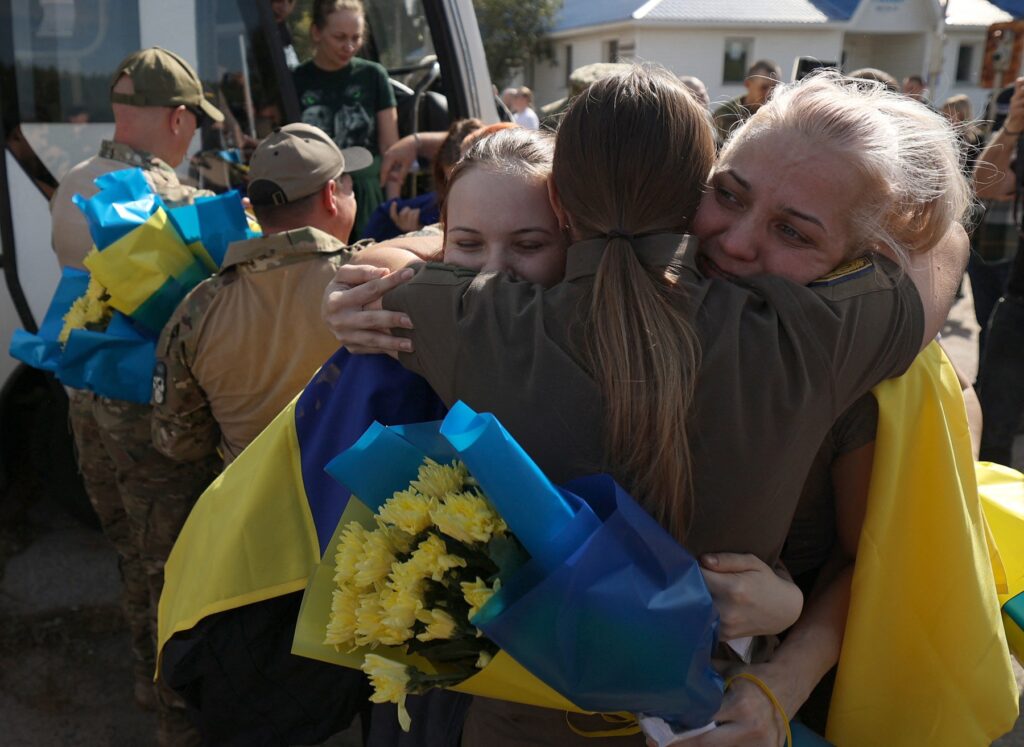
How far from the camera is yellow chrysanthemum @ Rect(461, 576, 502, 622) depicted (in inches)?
42.0

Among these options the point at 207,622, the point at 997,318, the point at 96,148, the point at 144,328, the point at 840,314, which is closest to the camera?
the point at 840,314

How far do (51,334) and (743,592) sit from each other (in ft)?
8.04

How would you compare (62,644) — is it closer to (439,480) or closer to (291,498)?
(291,498)

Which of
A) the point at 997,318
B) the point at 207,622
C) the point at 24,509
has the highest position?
the point at 207,622

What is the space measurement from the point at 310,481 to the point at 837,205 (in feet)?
3.07

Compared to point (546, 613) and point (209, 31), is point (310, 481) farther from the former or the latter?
point (209, 31)

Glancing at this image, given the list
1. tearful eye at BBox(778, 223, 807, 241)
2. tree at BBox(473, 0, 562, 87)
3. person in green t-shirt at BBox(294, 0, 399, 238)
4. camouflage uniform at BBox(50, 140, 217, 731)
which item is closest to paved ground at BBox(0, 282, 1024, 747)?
camouflage uniform at BBox(50, 140, 217, 731)

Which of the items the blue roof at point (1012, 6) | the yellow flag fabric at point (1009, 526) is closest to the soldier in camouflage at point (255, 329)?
the yellow flag fabric at point (1009, 526)

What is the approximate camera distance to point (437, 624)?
111 cm

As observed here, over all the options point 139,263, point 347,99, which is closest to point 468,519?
point 139,263

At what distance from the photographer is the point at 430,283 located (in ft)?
4.23

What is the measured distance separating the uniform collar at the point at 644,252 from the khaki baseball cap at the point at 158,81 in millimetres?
2499

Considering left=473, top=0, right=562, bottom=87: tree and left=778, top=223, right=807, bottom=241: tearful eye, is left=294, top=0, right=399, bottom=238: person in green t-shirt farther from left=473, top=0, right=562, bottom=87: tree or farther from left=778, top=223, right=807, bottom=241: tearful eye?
left=473, top=0, right=562, bottom=87: tree

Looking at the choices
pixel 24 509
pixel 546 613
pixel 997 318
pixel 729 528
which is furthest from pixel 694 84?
pixel 24 509
